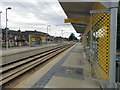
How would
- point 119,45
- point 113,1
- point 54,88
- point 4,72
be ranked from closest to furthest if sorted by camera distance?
1. point 113,1
2. point 54,88
3. point 4,72
4. point 119,45

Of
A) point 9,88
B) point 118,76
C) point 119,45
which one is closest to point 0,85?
point 9,88

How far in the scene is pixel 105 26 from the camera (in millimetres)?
4785

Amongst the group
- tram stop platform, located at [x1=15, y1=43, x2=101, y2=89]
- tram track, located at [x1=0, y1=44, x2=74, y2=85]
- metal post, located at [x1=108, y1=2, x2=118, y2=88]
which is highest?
metal post, located at [x1=108, y1=2, x2=118, y2=88]

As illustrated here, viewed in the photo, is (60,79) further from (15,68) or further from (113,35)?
A: (15,68)

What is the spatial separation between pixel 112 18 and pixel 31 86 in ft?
12.8

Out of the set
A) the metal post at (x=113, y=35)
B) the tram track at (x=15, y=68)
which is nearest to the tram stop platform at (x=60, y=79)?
the tram track at (x=15, y=68)

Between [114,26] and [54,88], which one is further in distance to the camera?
[54,88]

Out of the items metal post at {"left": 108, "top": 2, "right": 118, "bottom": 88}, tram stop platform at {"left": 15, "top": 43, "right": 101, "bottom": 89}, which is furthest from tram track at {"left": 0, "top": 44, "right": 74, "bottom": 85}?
metal post at {"left": 108, "top": 2, "right": 118, "bottom": 88}

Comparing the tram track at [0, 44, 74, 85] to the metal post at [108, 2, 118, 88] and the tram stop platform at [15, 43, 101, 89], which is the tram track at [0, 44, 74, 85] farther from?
the metal post at [108, 2, 118, 88]

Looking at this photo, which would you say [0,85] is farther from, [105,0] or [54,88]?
[105,0]

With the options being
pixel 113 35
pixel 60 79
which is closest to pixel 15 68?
pixel 60 79

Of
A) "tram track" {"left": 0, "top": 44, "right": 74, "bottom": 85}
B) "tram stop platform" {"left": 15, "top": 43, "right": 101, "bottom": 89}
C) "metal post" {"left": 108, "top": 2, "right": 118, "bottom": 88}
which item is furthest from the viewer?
"tram track" {"left": 0, "top": 44, "right": 74, "bottom": 85}

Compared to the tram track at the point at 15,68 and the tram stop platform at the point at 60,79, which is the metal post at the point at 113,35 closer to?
the tram stop platform at the point at 60,79

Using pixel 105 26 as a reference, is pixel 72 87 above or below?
below
